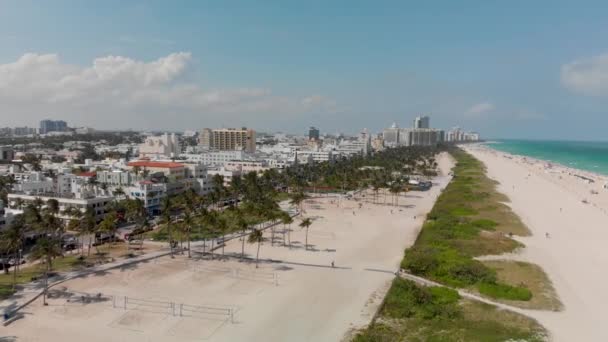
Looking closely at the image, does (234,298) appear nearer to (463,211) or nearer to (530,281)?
(530,281)

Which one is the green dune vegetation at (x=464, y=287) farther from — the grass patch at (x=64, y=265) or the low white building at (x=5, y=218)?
the low white building at (x=5, y=218)

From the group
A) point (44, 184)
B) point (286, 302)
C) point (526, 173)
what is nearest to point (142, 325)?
point (286, 302)

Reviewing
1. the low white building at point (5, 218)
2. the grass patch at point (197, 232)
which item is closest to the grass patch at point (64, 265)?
the grass patch at point (197, 232)

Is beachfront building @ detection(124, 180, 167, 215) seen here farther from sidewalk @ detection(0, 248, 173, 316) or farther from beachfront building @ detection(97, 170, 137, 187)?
sidewalk @ detection(0, 248, 173, 316)

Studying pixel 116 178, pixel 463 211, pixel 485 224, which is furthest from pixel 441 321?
pixel 116 178

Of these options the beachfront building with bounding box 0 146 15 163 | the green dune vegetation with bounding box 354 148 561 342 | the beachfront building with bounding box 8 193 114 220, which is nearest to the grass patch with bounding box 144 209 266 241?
the beachfront building with bounding box 8 193 114 220

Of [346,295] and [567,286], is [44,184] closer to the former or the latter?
[346,295]

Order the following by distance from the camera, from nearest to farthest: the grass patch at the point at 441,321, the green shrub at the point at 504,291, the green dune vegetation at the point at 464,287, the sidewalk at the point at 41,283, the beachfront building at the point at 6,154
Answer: the grass patch at the point at 441,321, the green dune vegetation at the point at 464,287, the sidewalk at the point at 41,283, the green shrub at the point at 504,291, the beachfront building at the point at 6,154

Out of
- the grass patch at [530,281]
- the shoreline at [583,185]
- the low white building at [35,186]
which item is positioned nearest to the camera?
the grass patch at [530,281]
